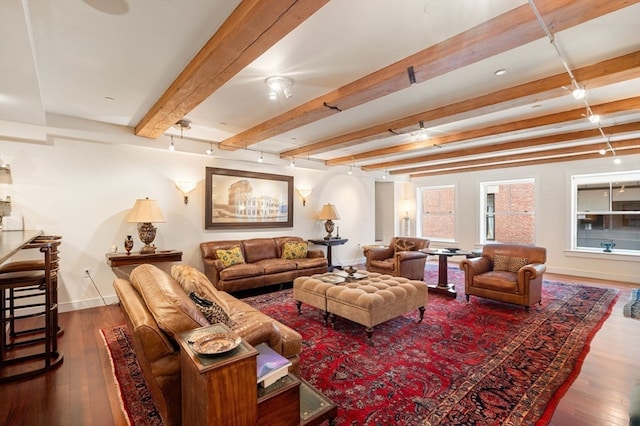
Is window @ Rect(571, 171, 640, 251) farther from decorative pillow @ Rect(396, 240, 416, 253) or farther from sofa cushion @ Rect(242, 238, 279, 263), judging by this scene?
sofa cushion @ Rect(242, 238, 279, 263)

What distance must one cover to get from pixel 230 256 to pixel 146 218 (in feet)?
4.48

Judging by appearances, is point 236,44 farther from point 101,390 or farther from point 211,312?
point 101,390

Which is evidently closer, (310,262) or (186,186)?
(186,186)

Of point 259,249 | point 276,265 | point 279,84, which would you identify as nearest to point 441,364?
point 279,84

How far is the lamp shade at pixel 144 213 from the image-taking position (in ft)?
13.3

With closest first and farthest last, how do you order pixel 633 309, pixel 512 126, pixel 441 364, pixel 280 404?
pixel 280 404 < pixel 633 309 < pixel 441 364 < pixel 512 126

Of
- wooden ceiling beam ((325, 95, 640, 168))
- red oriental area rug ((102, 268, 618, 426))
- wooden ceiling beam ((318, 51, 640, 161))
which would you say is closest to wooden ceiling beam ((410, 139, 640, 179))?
wooden ceiling beam ((325, 95, 640, 168))

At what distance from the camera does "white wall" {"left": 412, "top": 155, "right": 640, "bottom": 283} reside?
5609 millimetres

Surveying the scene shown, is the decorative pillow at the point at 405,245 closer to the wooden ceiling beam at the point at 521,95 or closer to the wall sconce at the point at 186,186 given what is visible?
the wooden ceiling beam at the point at 521,95

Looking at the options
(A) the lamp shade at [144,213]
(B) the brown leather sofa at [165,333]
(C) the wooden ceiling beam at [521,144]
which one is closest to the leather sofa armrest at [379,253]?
(C) the wooden ceiling beam at [521,144]

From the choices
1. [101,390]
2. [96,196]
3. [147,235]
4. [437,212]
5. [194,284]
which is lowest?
[101,390]

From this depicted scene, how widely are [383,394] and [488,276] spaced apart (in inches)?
114

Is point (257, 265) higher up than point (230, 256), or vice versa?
point (230, 256)

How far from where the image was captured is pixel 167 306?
5.48 ft
